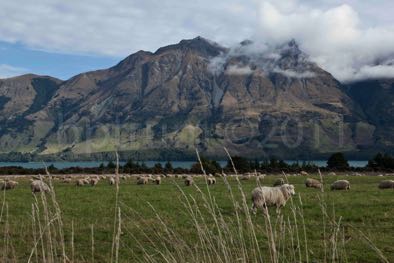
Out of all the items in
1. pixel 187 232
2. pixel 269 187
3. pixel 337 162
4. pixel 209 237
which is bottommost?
pixel 337 162

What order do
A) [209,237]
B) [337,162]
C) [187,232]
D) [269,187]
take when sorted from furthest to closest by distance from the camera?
[337,162], [269,187], [187,232], [209,237]

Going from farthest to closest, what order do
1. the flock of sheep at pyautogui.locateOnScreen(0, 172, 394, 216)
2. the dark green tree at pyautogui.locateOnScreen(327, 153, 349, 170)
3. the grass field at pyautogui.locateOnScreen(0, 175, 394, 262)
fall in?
the dark green tree at pyautogui.locateOnScreen(327, 153, 349, 170) < the grass field at pyautogui.locateOnScreen(0, 175, 394, 262) < the flock of sheep at pyautogui.locateOnScreen(0, 172, 394, 216)

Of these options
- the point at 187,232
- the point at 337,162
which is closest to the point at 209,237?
the point at 187,232

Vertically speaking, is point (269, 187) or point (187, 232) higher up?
point (269, 187)

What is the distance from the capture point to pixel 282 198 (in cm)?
2189

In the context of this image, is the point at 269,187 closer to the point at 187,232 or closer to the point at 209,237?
the point at 187,232

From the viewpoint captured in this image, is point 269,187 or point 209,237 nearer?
point 209,237

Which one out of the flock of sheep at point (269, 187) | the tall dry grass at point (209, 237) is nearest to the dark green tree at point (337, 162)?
the flock of sheep at point (269, 187)

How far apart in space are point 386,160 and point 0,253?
7804 cm

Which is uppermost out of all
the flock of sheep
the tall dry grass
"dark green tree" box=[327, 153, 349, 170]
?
the tall dry grass

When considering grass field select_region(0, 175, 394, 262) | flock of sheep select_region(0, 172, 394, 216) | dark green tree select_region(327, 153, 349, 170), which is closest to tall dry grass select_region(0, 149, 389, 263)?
grass field select_region(0, 175, 394, 262)

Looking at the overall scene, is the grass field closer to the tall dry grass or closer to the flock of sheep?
the tall dry grass

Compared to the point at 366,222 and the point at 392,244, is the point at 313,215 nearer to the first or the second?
the point at 366,222

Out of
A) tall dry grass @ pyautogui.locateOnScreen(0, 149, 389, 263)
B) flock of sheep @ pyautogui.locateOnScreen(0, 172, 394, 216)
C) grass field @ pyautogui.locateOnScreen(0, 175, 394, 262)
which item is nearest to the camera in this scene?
tall dry grass @ pyautogui.locateOnScreen(0, 149, 389, 263)
